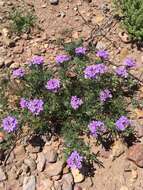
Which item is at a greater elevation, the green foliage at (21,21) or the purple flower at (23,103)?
the green foliage at (21,21)

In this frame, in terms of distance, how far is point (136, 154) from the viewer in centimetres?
484

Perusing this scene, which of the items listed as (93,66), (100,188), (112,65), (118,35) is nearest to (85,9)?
(118,35)

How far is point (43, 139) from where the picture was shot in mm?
5070

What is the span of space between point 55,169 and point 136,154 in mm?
881

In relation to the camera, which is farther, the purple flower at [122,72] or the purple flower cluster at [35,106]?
the purple flower at [122,72]

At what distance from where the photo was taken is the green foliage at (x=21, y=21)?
20.3ft

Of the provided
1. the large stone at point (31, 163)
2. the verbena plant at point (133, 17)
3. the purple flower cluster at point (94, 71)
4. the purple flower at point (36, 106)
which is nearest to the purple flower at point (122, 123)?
the purple flower cluster at point (94, 71)

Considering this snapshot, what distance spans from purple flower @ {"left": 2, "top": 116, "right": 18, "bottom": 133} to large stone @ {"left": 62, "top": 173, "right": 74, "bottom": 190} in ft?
2.45

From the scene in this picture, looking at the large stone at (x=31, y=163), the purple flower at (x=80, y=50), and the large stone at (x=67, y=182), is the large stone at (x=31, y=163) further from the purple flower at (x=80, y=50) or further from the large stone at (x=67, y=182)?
the purple flower at (x=80, y=50)

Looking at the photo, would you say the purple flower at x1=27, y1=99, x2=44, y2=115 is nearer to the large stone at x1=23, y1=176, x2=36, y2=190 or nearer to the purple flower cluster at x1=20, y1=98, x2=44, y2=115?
the purple flower cluster at x1=20, y1=98, x2=44, y2=115

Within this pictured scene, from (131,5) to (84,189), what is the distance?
9.04ft

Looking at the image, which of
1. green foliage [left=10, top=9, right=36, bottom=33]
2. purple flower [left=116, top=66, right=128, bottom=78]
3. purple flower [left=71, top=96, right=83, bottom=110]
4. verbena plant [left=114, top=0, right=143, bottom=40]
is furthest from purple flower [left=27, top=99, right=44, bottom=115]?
verbena plant [left=114, top=0, right=143, bottom=40]

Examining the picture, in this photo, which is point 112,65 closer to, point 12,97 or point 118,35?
point 118,35

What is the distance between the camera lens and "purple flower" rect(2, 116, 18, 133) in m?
4.77
